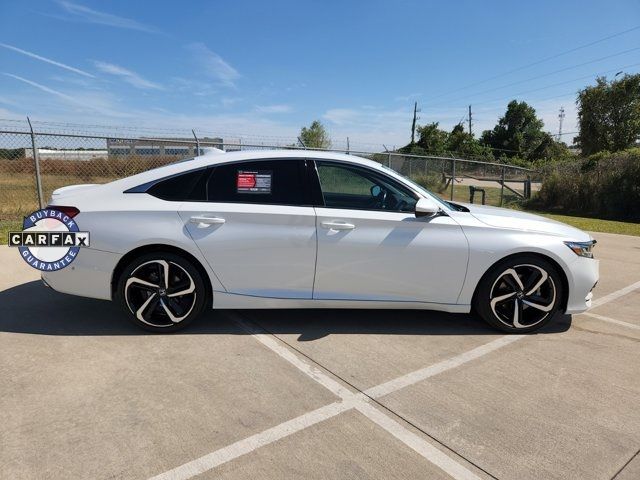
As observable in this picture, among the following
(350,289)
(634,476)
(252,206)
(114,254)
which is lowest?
(634,476)

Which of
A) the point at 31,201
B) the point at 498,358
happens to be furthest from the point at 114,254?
the point at 31,201

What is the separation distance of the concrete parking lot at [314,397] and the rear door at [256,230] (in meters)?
0.48

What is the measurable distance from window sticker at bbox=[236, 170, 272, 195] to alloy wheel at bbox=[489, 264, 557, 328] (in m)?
2.11

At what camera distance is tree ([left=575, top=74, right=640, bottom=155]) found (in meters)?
34.4

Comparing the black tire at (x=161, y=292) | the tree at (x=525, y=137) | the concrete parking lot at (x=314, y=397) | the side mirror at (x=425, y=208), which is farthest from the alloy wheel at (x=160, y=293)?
the tree at (x=525, y=137)

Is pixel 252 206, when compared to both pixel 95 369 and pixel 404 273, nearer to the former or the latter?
pixel 404 273

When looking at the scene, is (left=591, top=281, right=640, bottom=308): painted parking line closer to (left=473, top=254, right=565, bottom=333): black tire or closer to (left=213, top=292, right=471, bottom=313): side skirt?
(left=473, top=254, right=565, bottom=333): black tire

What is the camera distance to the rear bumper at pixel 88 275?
3.60m

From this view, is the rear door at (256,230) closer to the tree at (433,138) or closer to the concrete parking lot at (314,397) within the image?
the concrete parking lot at (314,397)

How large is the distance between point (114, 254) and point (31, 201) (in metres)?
7.65

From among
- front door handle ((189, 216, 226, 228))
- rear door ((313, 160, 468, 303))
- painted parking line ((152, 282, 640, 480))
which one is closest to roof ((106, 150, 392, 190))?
rear door ((313, 160, 468, 303))

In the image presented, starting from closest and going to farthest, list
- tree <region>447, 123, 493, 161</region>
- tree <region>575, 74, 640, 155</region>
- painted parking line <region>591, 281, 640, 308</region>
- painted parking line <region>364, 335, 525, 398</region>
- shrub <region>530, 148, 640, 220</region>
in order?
painted parking line <region>364, 335, 525, 398</region> → painted parking line <region>591, 281, 640, 308</region> → shrub <region>530, 148, 640, 220</region> → tree <region>575, 74, 640, 155</region> → tree <region>447, 123, 493, 161</region>

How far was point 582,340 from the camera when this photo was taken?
3.87m

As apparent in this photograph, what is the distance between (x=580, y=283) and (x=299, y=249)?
8.00 ft
